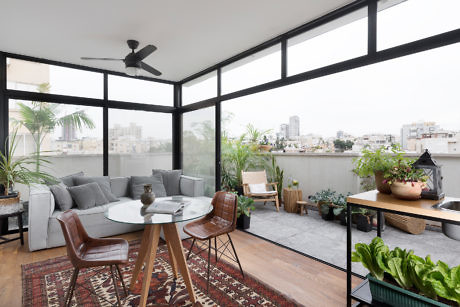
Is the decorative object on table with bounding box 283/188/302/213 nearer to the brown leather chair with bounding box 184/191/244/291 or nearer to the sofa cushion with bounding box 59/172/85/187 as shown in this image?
the brown leather chair with bounding box 184/191/244/291

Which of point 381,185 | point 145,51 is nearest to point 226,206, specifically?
point 381,185

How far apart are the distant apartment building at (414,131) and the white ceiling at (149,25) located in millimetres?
2504

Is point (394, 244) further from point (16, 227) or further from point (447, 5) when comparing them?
point (16, 227)

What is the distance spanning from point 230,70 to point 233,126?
2.31 m

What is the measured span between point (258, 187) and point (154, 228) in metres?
3.39

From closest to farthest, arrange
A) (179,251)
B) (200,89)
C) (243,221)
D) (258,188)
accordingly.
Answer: (179,251) < (243,221) < (200,89) < (258,188)

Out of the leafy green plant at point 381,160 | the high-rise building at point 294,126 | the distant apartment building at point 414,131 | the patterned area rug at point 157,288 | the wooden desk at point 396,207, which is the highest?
the high-rise building at point 294,126

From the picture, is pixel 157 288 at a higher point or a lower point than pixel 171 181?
lower

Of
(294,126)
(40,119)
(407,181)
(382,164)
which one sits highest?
(294,126)

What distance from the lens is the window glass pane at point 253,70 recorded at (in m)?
3.29

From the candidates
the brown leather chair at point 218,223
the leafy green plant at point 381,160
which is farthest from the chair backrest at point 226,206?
the leafy green plant at point 381,160

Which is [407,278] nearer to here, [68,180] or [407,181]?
[407,181]

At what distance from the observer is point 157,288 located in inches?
85.5

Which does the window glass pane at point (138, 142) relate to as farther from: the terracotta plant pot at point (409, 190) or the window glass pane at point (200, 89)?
the terracotta plant pot at point (409, 190)
